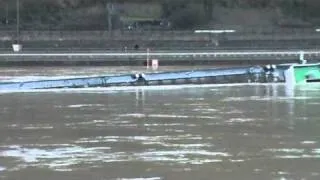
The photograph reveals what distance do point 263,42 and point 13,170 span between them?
63.2 metres

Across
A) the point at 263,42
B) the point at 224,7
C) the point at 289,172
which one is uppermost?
the point at 224,7

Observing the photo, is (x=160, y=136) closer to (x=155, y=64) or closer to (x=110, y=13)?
(x=155, y=64)

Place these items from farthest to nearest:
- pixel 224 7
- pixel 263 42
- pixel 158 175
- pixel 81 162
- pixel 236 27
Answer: pixel 224 7 → pixel 236 27 → pixel 263 42 → pixel 81 162 → pixel 158 175

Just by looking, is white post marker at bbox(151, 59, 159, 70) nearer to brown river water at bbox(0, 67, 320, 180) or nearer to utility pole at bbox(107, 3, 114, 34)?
brown river water at bbox(0, 67, 320, 180)

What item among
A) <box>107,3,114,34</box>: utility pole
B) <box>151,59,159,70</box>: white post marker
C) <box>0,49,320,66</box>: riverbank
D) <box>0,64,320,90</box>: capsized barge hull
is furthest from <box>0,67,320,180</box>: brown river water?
<box>107,3,114,34</box>: utility pole

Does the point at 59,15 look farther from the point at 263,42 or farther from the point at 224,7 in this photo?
the point at 263,42

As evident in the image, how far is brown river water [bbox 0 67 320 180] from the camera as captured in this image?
10.9 m

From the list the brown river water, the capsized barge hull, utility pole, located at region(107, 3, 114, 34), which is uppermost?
utility pole, located at region(107, 3, 114, 34)

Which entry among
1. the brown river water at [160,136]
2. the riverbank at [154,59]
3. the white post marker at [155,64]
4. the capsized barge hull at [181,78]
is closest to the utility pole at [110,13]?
the riverbank at [154,59]

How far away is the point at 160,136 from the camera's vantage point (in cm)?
1470

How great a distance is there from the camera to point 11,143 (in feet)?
45.8

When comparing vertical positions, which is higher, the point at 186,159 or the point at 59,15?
the point at 59,15

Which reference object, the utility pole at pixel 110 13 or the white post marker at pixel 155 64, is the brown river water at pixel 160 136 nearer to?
the white post marker at pixel 155 64

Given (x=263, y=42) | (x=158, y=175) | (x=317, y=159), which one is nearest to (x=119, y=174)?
(x=158, y=175)
